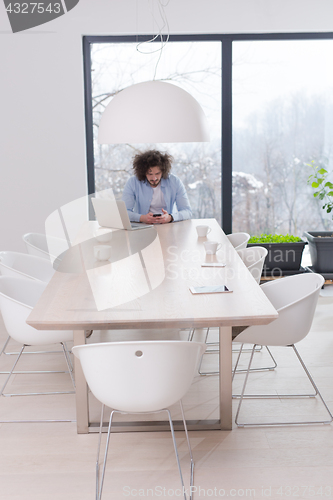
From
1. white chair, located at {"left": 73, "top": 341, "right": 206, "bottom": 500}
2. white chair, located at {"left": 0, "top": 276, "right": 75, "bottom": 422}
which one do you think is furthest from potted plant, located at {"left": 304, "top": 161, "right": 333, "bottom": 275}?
white chair, located at {"left": 73, "top": 341, "right": 206, "bottom": 500}

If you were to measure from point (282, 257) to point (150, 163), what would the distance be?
5.79ft

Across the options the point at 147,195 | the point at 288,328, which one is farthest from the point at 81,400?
the point at 147,195

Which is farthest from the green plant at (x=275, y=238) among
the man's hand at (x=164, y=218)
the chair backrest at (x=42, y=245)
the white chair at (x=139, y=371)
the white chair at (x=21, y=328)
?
the white chair at (x=139, y=371)

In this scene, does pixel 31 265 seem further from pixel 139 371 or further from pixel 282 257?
pixel 282 257

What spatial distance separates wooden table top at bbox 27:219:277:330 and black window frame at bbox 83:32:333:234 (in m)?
1.98

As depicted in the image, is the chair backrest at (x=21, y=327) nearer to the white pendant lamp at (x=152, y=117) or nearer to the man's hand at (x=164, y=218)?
the white pendant lamp at (x=152, y=117)

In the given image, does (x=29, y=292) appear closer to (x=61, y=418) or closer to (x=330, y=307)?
(x=61, y=418)

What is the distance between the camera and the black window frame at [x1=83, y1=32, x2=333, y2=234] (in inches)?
209

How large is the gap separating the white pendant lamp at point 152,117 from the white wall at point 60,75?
2829 millimetres

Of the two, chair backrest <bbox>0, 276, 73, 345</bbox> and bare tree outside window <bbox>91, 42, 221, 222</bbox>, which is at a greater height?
bare tree outside window <bbox>91, 42, 221, 222</bbox>

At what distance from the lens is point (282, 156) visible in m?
5.67

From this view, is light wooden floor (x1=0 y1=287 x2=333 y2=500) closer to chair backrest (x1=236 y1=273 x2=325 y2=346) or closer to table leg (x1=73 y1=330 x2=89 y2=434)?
table leg (x1=73 y1=330 x2=89 y2=434)

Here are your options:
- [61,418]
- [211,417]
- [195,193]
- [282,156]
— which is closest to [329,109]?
[282,156]

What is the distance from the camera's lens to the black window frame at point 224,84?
5.32 m
